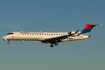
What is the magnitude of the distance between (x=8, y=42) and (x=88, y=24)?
901 inches

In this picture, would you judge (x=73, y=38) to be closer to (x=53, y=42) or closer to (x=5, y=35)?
(x=53, y=42)

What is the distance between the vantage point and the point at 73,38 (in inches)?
2083

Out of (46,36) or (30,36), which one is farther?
(46,36)

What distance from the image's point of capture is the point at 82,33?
174 ft

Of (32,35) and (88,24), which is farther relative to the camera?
(88,24)

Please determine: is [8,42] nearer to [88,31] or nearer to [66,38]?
[66,38]

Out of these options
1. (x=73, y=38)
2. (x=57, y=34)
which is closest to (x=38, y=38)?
(x=57, y=34)

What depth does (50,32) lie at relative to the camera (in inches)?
2024

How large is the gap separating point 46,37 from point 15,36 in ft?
26.3

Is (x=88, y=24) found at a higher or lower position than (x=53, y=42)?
higher

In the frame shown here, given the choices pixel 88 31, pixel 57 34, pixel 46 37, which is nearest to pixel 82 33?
pixel 88 31

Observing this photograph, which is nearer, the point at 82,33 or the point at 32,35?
the point at 32,35

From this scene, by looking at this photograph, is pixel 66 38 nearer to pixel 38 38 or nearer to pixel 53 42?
pixel 53 42

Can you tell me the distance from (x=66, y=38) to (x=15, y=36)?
13683 mm
